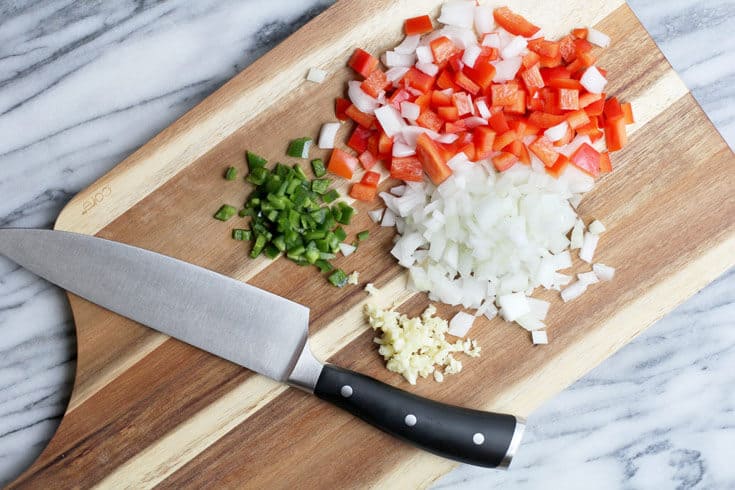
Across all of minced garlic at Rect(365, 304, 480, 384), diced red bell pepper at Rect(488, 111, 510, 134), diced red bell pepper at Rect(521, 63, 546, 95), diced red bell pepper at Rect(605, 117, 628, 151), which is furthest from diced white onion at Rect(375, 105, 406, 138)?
diced red bell pepper at Rect(605, 117, 628, 151)

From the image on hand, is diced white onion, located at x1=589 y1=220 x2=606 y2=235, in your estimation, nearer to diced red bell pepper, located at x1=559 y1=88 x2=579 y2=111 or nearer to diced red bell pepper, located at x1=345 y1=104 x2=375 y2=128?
diced red bell pepper, located at x1=559 y1=88 x2=579 y2=111

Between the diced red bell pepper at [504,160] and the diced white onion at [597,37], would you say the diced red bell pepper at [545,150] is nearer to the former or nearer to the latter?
the diced red bell pepper at [504,160]

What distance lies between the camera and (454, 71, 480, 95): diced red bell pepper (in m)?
1.79

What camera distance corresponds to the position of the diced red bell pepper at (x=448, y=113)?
178cm

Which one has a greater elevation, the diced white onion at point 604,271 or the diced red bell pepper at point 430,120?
the diced red bell pepper at point 430,120

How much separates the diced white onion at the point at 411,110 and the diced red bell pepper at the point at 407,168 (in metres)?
0.11

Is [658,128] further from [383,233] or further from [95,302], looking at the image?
[95,302]

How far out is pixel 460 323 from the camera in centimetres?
184

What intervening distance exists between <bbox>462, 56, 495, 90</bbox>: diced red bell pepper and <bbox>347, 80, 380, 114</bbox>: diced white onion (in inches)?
9.8

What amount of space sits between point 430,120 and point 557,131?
1.06 feet

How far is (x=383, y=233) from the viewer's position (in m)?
1.85

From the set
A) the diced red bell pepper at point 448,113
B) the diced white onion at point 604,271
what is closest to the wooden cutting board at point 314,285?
the diced white onion at point 604,271

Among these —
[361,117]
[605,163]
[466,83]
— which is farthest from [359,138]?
[605,163]

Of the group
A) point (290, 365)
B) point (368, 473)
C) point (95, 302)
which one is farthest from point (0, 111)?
point (368, 473)
